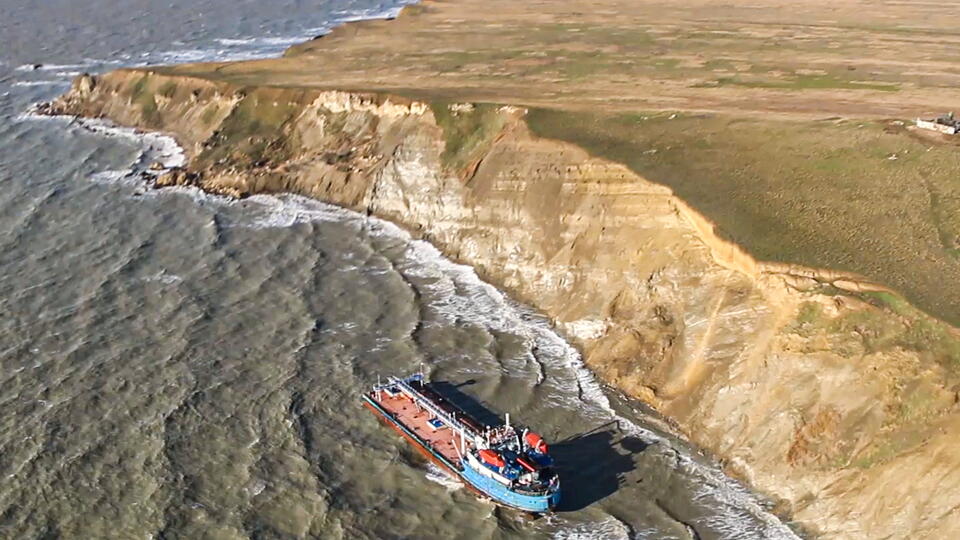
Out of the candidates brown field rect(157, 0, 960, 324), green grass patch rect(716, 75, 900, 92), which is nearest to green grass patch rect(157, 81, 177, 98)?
brown field rect(157, 0, 960, 324)

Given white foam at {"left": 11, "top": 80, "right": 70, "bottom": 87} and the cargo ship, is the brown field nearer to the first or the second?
the cargo ship

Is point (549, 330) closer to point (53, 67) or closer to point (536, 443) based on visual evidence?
point (536, 443)

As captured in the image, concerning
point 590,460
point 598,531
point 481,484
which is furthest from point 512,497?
point 590,460

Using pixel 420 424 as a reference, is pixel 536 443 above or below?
above

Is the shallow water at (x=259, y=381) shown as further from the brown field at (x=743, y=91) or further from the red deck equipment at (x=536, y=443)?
the brown field at (x=743, y=91)

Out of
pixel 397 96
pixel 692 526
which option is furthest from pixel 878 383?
pixel 397 96

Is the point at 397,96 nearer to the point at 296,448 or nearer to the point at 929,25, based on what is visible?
the point at 296,448
